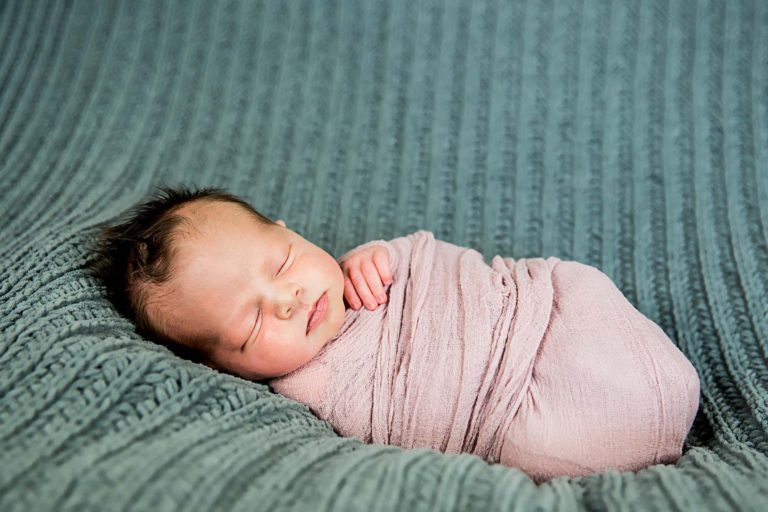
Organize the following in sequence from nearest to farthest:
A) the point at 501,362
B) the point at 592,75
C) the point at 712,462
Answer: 1. the point at 712,462
2. the point at 501,362
3. the point at 592,75

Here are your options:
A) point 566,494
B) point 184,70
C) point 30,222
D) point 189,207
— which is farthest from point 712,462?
point 184,70

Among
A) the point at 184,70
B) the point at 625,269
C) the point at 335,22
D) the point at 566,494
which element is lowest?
the point at 566,494

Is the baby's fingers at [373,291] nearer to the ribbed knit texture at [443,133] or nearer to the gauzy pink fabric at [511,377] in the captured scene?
the gauzy pink fabric at [511,377]

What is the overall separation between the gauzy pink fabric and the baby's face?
56 millimetres

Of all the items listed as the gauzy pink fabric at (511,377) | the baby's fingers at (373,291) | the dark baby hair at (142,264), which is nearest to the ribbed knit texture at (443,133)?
the dark baby hair at (142,264)

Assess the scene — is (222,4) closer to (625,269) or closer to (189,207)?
(189,207)

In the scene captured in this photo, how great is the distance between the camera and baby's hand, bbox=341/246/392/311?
3.32 ft

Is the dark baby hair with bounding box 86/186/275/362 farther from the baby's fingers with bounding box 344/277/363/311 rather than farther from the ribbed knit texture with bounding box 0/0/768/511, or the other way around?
the baby's fingers with bounding box 344/277/363/311

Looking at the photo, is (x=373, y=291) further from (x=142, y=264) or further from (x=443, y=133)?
(x=443, y=133)

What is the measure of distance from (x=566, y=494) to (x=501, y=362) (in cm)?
27

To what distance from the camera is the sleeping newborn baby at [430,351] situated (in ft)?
2.81

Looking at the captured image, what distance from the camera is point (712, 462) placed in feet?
2.44

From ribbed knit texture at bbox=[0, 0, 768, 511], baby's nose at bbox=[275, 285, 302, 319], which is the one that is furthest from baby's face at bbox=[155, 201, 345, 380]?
ribbed knit texture at bbox=[0, 0, 768, 511]

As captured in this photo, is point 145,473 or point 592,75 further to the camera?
point 592,75
